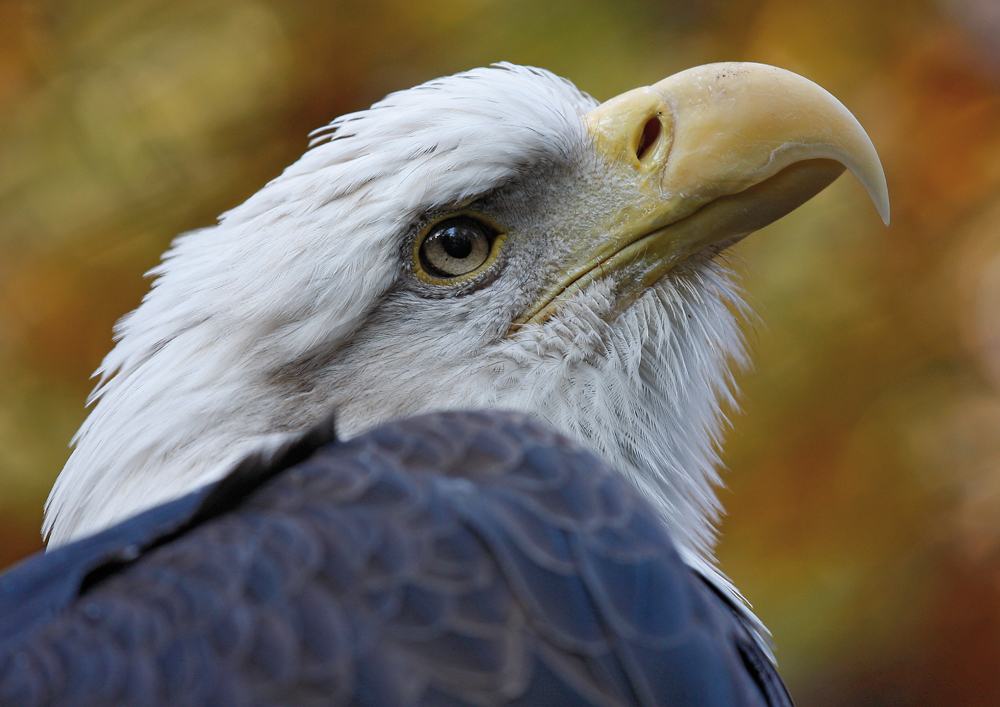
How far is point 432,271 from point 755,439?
386 cm

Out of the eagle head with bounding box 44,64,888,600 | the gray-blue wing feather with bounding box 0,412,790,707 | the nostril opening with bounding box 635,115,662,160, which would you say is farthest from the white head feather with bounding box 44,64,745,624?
the gray-blue wing feather with bounding box 0,412,790,707

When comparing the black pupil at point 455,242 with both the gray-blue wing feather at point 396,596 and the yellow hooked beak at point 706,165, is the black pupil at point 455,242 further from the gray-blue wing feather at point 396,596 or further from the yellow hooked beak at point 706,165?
the gray-blue wing feather at point 396,596

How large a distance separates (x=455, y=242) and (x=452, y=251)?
0.08 ft

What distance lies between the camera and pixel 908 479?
18.3 feet

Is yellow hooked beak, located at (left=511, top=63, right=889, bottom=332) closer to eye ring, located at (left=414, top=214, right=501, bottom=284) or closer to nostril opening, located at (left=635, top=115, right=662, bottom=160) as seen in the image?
nostril opening, located at (left=635, top=115, right=662, bottom=160)

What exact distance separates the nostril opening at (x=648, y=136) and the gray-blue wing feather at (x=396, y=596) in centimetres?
110

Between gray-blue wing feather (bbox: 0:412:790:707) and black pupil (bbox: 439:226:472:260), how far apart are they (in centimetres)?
80

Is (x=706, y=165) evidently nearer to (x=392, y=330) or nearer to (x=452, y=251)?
(x=452, y=251)

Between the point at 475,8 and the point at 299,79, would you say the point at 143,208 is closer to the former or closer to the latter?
the point at 299,79

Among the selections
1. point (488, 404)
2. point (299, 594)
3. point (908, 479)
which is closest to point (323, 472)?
point (299, 594)

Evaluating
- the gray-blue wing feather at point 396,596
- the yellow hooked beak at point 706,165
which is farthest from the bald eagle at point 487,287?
the gray-blue wing feather at point 396,596

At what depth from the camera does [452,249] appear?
2256mm

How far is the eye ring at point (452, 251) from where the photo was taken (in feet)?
7.35

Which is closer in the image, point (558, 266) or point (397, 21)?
point (558, 266)
